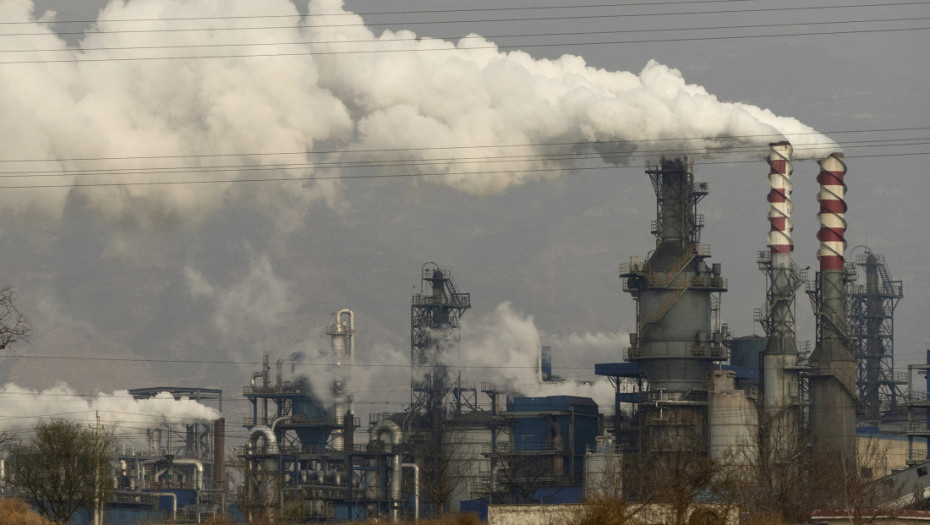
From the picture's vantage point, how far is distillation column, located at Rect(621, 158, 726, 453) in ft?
237

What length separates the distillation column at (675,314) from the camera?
237ft

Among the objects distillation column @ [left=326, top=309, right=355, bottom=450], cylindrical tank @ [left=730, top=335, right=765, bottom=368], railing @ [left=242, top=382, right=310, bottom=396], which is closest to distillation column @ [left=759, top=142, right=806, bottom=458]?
→ cylindrical tank @ [left=730, top=335, right=765, bottom=368]

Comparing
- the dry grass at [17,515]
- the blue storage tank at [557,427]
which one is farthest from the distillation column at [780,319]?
the dry grass at [17,515]

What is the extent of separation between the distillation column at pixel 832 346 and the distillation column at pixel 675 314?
Result: 597cm

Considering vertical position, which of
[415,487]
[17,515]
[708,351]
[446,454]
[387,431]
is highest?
[708,351]

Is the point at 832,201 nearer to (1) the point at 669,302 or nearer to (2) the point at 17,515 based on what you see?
(1) the point at 669,302

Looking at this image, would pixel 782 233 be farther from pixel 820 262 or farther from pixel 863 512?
pixel 863 512

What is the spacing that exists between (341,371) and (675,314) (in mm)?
29093

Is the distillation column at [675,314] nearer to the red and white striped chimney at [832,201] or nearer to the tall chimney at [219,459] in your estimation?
the red and white striped chimney at [832,201]

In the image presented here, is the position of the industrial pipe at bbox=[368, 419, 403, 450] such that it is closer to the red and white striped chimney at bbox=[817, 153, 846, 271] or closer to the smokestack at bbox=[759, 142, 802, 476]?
the smokestack at bbox=[759, 142, 802, 476]

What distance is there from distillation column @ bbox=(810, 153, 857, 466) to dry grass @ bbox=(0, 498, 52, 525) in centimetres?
4223

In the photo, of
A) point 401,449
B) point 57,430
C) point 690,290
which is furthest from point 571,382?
point 57,430

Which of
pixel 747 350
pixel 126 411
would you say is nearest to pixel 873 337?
pixel 747 350

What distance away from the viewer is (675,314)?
7412 centimetres
